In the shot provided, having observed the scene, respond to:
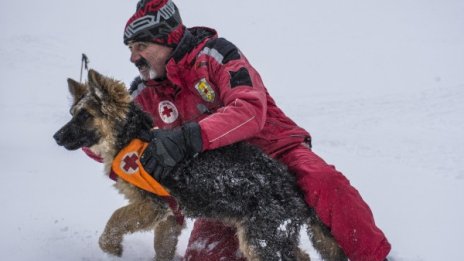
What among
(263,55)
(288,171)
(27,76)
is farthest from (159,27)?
(263,55)

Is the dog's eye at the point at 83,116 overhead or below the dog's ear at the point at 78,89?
below

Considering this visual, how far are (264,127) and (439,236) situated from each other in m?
3.19

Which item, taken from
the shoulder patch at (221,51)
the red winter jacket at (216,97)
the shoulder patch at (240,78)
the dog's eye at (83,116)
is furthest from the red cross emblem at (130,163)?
the shoulder patch at (221,51)

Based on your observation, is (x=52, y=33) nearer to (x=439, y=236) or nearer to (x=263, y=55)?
(x=263, y=55)

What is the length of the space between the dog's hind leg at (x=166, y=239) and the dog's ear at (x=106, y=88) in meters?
1.46

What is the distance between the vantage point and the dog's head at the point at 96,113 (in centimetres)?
393

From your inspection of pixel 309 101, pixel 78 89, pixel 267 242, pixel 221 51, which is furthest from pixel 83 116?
pixel 309 101

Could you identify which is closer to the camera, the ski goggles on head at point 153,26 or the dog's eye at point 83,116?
the dog's eye at point 83,116

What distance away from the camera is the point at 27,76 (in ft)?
59.1

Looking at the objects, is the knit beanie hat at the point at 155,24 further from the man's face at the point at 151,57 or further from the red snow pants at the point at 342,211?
the red snow pants at the point at 342,211

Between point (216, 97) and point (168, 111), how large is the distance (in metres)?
0.61

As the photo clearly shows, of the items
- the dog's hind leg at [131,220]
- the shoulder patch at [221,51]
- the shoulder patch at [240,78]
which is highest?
the shoulder patch at [221,51]

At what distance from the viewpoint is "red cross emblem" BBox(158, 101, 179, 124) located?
4.75 metres

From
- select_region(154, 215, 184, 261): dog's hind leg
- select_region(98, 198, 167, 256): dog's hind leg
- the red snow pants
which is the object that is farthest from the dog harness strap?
the red snow pants
